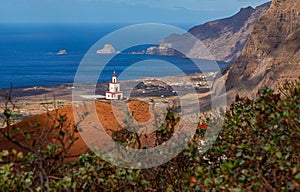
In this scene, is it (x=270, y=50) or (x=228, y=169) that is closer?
(x=228, y=169)

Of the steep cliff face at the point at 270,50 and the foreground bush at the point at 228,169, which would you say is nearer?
the foreground bush at the point at 228,169

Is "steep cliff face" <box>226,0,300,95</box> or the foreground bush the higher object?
"steep cliff face" <box>226,0,300,95</box>

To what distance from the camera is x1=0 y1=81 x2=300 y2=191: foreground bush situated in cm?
416

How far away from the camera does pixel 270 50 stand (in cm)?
8700

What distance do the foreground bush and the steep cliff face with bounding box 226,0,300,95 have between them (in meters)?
68.3

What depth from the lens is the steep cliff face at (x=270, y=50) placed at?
76.1 m

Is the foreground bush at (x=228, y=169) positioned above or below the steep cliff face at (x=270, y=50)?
below

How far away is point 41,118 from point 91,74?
121m

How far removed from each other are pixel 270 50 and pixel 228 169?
279 ft

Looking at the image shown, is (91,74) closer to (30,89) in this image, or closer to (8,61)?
(30,89)

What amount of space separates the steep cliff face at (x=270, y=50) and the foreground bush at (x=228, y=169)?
68.3m

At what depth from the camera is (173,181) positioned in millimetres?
5566

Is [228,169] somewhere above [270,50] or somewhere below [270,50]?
below

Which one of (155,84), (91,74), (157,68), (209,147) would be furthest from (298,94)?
(157,68)
